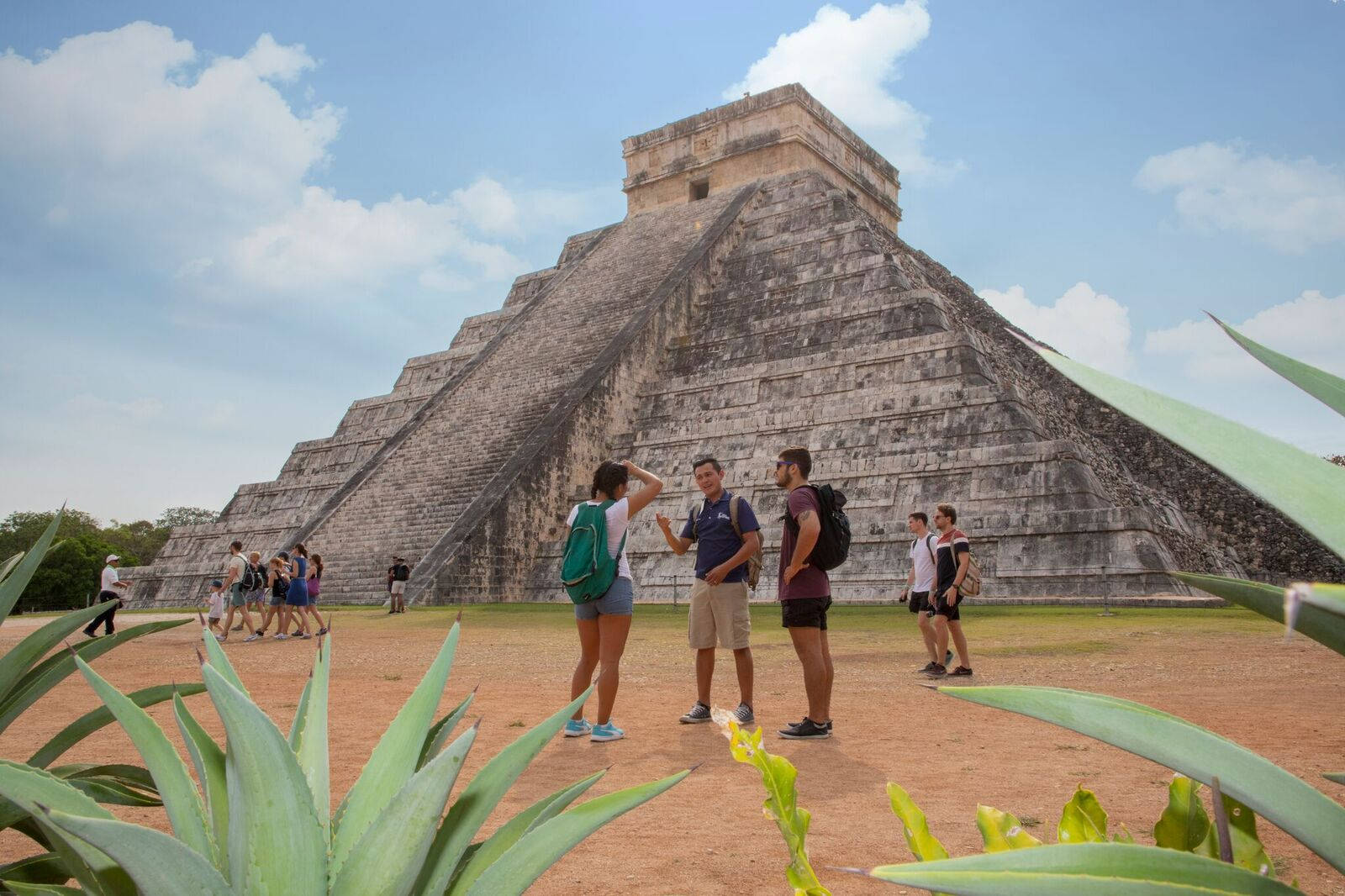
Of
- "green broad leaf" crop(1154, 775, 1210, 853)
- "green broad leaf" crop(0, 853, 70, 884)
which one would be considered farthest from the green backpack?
"green broad leaf" crop(1154, 775, 1210, 853)

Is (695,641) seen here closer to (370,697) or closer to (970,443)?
(370,697)

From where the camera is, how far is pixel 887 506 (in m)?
13.5

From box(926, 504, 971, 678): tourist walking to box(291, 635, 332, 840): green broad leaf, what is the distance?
5.89 meters

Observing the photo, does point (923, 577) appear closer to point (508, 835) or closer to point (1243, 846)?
point (508, 835)

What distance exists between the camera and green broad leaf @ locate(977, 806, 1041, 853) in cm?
110

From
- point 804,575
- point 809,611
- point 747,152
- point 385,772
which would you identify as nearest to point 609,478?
point 804,575

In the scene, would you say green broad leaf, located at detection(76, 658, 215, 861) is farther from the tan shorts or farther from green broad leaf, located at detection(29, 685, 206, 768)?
the tan shorts

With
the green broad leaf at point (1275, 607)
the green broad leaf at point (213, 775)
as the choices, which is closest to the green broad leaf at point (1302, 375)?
the green broad leaf at point (1275, 607)

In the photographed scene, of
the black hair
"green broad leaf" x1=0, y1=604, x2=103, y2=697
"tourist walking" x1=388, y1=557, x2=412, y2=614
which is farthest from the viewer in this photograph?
"tourist walking" x1=388, y1=557, x2=412, y2=614

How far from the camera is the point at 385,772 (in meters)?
1.35

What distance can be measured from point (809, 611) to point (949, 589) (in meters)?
2.28

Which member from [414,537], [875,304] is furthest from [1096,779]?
[414,537]

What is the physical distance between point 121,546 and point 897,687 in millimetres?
48005

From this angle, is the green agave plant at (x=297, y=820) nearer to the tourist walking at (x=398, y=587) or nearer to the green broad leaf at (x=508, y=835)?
the green broad leaf at (x=508, y=835)
